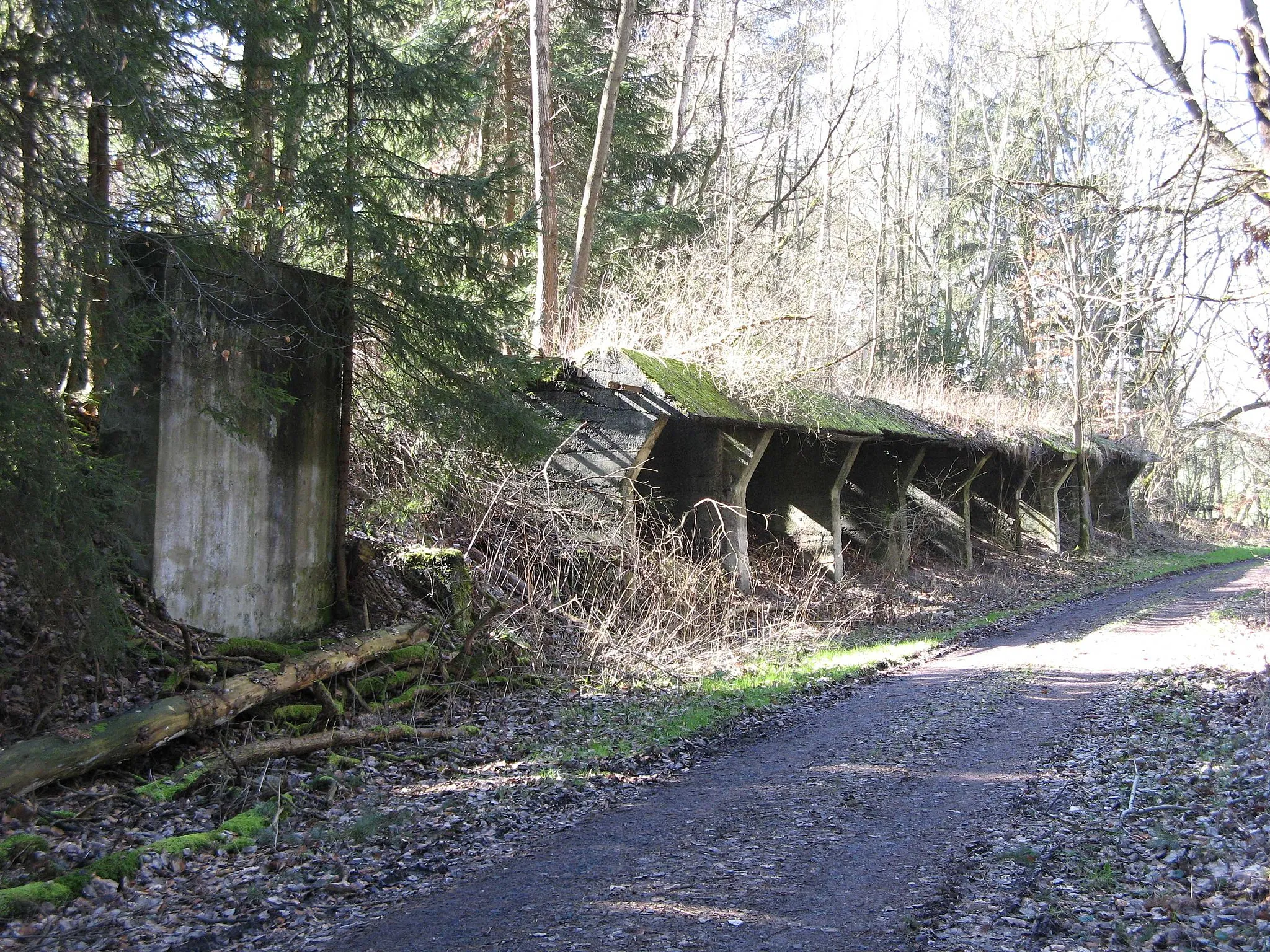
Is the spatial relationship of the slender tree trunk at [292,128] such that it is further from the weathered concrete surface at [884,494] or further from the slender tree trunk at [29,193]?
the weathered concrete surface at [884,494]

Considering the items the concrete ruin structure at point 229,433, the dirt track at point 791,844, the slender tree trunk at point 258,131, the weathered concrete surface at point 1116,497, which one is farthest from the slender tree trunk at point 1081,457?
the slender tree trunk at point 258,131

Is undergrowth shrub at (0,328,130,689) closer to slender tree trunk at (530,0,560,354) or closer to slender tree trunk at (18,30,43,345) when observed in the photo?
slender tree trunk at (18,30,43,345)

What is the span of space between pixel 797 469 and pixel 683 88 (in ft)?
28.1

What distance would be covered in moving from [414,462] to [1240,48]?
28.8 ft

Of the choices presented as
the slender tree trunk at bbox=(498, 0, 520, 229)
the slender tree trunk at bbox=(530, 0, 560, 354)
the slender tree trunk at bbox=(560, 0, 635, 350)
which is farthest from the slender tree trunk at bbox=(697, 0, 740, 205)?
the slender tree trunk at bbox=(530, 0, 560, 354)

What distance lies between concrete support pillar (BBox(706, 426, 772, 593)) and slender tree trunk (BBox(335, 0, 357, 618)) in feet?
19.4

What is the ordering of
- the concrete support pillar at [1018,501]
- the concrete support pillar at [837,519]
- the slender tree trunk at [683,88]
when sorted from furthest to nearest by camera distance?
the concrete support pillar at [1018,501]
the slender tree trunk at [683,88]
the concrete support pillar at [837,519]

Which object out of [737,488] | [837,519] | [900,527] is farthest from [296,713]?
[900,527]

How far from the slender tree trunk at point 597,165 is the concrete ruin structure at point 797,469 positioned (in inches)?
74.8

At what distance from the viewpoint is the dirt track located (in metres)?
4.43

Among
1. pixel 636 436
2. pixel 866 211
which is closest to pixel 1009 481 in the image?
pixel 866 211

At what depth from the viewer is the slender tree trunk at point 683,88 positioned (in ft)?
63.2

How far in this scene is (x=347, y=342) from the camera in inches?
355

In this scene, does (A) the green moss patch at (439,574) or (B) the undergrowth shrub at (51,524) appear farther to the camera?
(A) the green moss patch at (439,574)
